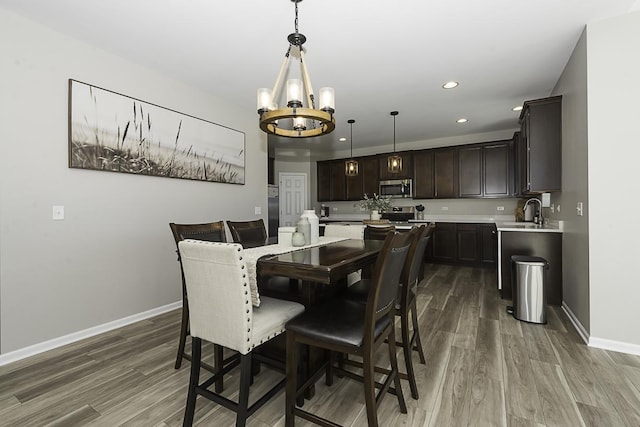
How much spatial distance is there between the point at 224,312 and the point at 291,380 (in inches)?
19.2

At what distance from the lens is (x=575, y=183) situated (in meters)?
2.73

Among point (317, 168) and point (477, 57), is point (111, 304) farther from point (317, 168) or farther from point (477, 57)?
point (317, 168)

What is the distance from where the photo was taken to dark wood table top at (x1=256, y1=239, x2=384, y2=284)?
4.72 feet

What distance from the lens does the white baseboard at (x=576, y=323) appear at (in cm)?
245

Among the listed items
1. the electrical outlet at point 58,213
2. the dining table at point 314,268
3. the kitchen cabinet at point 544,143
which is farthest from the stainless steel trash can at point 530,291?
the electrical outlet at point 58,213

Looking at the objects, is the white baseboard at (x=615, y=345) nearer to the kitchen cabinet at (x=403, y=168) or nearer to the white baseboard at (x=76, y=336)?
the white baseboard at (x=76, y=336)

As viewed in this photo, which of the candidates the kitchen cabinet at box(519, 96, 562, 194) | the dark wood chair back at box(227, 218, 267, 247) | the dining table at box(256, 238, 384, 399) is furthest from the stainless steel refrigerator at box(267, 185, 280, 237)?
the kitchen cabinet at box(519, 96, 562, 194)

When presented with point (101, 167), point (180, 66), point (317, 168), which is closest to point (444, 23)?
point (180, 66)

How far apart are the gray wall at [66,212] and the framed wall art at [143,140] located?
91 mm

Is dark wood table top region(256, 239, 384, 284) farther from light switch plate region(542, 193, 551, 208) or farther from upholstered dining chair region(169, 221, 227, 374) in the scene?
light switch plate region(542, 193, 551, 208)

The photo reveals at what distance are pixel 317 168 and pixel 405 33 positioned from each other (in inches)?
202

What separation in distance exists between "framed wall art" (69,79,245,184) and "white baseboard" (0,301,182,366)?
1464 millimetres

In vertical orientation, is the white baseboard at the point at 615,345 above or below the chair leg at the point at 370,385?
below

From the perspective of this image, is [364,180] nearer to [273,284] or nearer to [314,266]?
[273,284]
